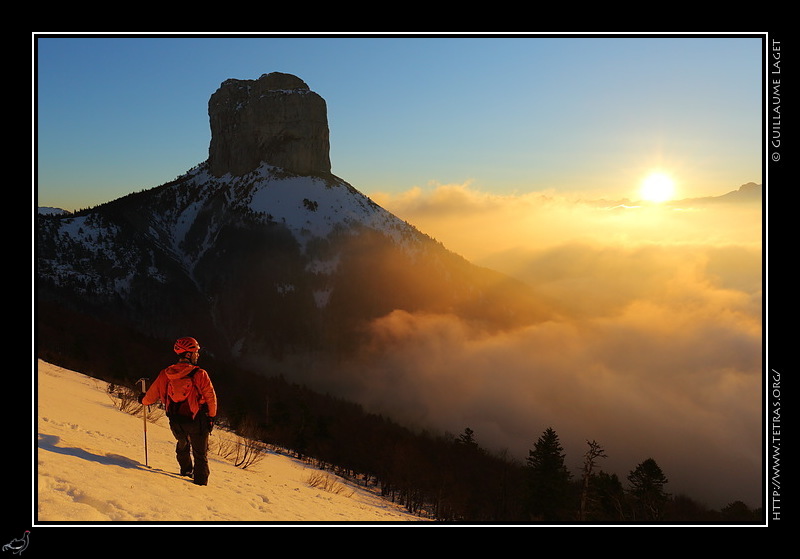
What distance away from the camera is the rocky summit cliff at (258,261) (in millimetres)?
133875

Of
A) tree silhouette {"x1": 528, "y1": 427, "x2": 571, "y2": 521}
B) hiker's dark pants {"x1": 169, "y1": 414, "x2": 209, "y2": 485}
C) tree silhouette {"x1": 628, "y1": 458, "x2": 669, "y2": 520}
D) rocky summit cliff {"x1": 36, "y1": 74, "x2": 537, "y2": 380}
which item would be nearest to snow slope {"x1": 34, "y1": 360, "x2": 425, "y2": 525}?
hiker's dark pants {"x1": 169, "y1": 414, "x2": 209, "y2": 485}

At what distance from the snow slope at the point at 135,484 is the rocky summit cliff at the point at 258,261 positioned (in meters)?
131

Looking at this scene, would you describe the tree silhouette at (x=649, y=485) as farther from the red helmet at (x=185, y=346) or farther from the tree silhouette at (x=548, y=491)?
the red helmet at (x=185, y=346)

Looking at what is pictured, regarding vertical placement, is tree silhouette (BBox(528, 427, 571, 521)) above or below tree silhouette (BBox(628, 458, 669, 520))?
below

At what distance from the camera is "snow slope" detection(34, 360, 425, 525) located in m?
5.71

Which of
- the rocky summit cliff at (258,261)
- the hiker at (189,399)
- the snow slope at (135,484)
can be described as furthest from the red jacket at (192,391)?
the rocky summit cliff at (258,261)

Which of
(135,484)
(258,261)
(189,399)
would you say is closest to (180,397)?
(189,399)

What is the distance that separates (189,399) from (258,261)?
6365 inches

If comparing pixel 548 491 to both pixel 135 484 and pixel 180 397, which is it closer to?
pixel 180 397

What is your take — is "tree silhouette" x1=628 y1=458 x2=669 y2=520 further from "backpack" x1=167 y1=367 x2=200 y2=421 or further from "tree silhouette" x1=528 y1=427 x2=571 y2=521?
"backpack" x1=167 y1=367 x2=200 y2=421

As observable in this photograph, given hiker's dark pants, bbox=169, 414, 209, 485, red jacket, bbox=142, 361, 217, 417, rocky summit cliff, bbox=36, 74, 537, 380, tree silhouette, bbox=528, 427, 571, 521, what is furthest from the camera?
rocky summit cliff, bbox=36, 74, 537, 380

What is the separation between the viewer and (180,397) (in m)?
7.10

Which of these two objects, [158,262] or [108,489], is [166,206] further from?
[108,489]
